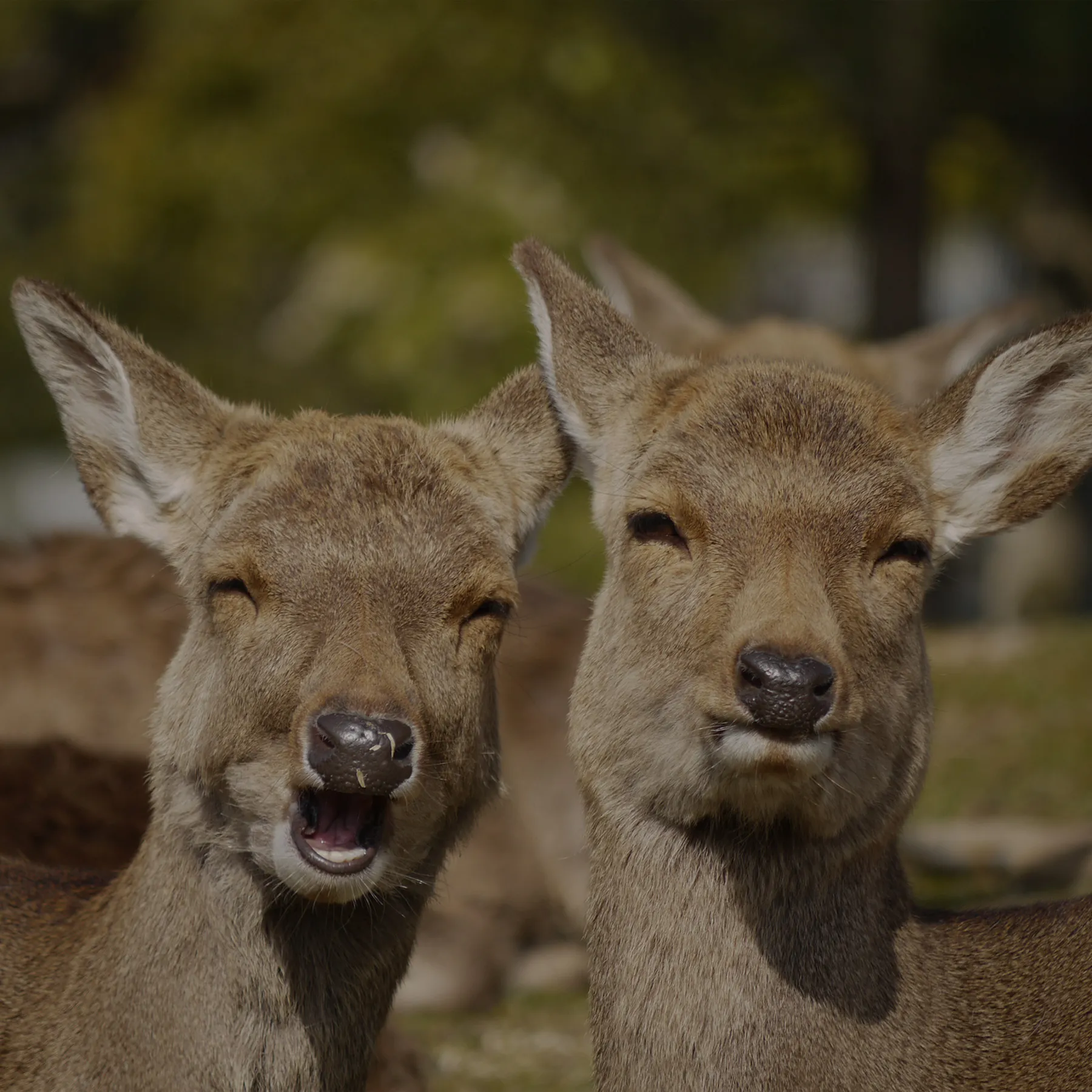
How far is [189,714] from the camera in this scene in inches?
194

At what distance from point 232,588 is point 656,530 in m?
1.11

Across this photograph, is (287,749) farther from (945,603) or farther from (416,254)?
(945,603)

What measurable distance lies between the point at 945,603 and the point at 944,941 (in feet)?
57.5

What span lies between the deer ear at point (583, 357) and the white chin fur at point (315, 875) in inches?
59.6

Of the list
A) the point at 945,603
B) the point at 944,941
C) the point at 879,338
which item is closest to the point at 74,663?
the point at 944,941

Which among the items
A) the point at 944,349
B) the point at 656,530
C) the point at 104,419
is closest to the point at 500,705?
the point at 104,419

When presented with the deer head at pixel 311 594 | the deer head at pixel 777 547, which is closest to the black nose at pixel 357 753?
the deer head at pixel 311 594

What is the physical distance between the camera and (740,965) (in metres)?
4.66

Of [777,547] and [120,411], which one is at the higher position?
[777,547]

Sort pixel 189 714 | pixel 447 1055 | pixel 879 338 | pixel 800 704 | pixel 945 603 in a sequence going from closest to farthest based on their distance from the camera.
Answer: pixel 800 704 < pixel 189 714 < pixel 447 1055 < pixel 879 338 < pixel 945 603

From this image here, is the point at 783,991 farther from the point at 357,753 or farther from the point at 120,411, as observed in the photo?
the point at 120,411

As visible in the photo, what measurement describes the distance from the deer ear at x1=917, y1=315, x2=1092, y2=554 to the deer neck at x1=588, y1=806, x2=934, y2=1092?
41.4 inches

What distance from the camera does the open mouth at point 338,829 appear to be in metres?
4.49

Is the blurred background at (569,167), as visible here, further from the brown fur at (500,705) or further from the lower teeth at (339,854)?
the lower teeth at (339,854)
